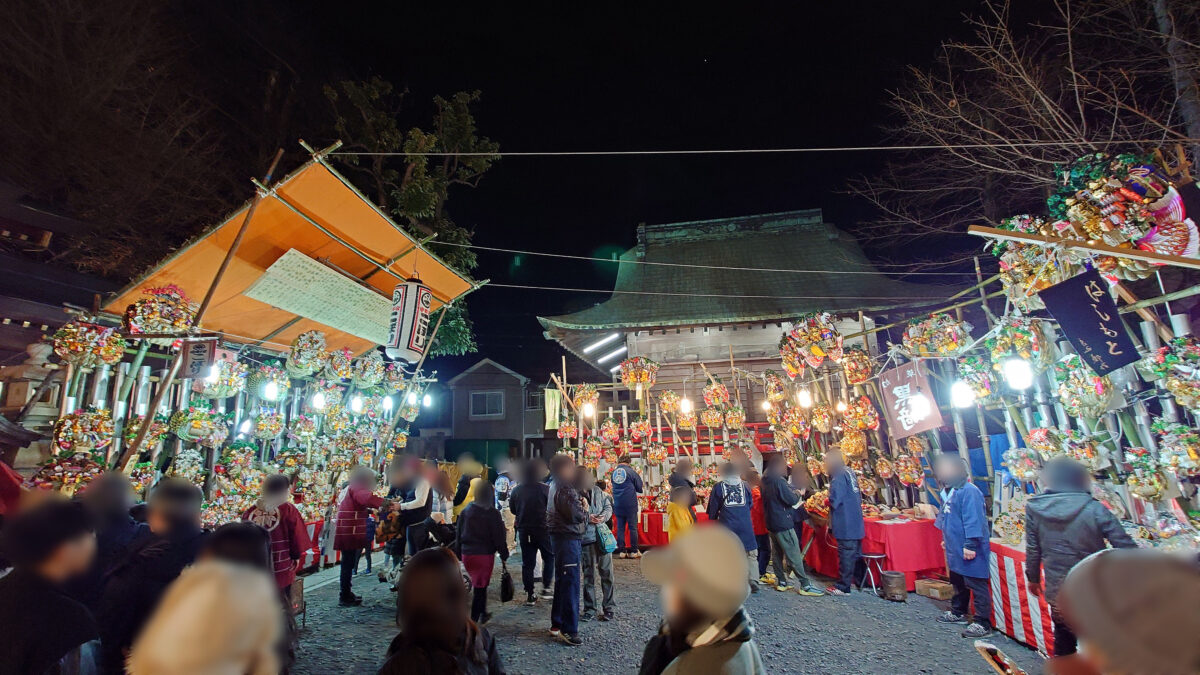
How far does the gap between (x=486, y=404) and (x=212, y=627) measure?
28.6 metres

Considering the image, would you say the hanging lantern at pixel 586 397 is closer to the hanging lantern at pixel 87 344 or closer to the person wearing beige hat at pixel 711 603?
the hanging lantern at pixel 87 344

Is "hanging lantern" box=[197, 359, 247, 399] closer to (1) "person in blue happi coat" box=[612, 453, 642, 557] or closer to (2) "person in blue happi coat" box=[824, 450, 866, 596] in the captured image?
(1) "person in blue happi coat" box=[612, 453, 642, 557]

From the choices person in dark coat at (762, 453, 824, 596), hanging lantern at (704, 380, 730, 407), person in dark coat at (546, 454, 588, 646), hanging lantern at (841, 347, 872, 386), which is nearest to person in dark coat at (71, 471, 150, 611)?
person in dark coat at (546, 454, 588, 646)

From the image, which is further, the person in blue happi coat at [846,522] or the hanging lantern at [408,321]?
the person in blue happi coat at [846,522]

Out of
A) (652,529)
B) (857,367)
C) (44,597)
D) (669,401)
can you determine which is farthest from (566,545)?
(669,401)

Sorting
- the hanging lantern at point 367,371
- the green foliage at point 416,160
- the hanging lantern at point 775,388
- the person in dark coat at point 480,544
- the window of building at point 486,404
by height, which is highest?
the green foliage at point 416,160

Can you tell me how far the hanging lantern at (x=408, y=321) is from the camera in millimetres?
7121

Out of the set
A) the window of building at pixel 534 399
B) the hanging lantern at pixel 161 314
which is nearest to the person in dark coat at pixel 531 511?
the hanging lantern at pixel 161 314

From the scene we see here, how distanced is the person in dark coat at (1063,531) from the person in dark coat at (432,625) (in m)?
4.46

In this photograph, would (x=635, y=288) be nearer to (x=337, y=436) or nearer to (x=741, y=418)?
(x=741, y=418)

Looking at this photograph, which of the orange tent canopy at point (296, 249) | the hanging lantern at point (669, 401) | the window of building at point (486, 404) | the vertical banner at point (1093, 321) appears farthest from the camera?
the window of building at point (486, 404)

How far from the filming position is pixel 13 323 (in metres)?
6.32

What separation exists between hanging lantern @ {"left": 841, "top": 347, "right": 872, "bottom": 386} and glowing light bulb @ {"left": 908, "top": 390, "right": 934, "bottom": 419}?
0.94 m

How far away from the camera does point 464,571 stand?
401 centimetres
